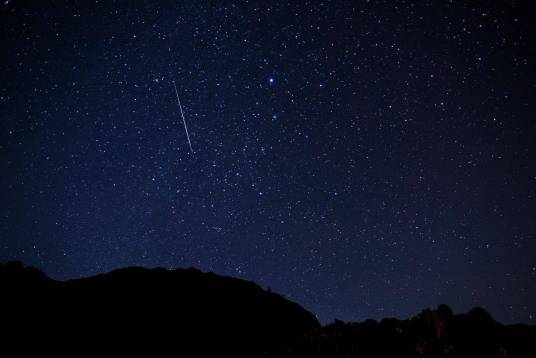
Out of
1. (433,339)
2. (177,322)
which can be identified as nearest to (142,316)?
(177,322)

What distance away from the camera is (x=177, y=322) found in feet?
42.6

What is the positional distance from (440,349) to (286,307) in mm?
11742

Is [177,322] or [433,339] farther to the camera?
[177,322]

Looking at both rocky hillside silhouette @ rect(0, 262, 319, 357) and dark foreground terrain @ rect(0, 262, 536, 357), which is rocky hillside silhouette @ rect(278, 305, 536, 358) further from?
rocky hillside silhouette @ rect(0, 262, 319, 357)

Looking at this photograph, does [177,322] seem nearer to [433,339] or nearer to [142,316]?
[142,316]

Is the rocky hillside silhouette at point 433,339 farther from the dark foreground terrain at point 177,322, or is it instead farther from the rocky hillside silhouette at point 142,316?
the rocky hillside silhouette at point 142,316

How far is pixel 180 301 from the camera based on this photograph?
14.4 meters

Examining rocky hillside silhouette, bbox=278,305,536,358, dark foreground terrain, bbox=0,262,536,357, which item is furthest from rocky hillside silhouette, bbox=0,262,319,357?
rocky hillside silhouette, bbox=278,305,536,358

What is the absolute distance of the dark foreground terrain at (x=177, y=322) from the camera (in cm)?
598

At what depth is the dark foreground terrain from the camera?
236 inches

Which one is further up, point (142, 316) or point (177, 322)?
point (142, 316)

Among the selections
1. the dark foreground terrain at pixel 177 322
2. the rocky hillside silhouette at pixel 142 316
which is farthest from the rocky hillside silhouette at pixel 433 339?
the rocky hillside silhouette at pixel 142 316

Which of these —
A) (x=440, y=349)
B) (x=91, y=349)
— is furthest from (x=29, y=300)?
(x=440, y=349)

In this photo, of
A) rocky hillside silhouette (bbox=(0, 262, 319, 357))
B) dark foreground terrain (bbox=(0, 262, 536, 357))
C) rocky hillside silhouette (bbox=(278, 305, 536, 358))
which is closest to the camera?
rocky hillside silhouette (bbox=(278, 305, 536, 358))
